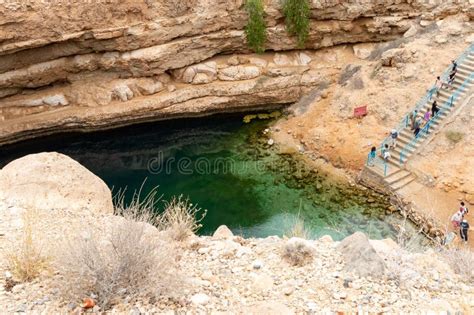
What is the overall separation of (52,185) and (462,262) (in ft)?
30.3

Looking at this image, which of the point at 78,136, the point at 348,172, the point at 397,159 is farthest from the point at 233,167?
the point at 78,136

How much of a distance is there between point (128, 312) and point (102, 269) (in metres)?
0.68

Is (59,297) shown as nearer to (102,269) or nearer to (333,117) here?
(102,269)

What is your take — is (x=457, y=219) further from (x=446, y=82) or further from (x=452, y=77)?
(x=452, y=77)

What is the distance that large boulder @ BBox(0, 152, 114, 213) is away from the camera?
35.7 ft

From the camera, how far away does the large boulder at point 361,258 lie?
302 inches

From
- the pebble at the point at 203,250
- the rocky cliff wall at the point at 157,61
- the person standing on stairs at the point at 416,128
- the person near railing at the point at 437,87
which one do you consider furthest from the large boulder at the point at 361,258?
the rocky cliff wall at the point at 157,61

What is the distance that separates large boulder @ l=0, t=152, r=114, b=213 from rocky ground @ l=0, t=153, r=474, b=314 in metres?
1.23

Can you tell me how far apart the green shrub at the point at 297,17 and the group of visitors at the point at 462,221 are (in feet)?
38.5

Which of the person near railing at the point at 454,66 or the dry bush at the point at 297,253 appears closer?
the dry bush at the point at 297,253

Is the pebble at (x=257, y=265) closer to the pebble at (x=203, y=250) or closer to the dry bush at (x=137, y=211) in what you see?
the pebble at (x=203, y=250)

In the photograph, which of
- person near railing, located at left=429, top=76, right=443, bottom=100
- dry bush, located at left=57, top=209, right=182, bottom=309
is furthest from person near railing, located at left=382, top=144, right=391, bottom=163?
dry bush, located at left=57, top=209, right=182, bottom=309

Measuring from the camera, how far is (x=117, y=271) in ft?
21.1

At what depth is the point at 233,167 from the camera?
20609mm
